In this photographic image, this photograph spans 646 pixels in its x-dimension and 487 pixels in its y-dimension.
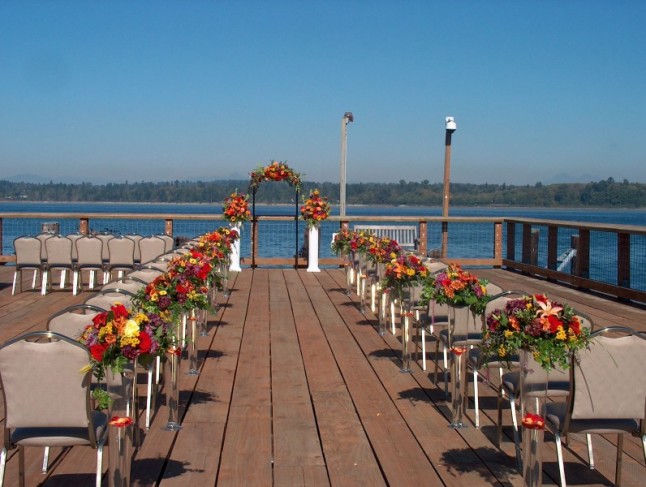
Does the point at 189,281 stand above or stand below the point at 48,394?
above

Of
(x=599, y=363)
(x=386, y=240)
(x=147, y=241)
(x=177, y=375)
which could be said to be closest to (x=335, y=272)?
(x=147, y=241)

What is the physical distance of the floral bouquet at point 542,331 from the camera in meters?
3.58

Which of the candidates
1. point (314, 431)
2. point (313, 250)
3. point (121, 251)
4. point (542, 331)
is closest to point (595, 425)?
point (542, 331)

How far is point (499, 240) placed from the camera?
14.8 meters

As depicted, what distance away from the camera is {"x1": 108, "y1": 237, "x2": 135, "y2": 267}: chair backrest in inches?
421

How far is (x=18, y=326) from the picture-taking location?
26.8 feet

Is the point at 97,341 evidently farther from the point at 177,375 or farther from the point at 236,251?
the point at 236,251

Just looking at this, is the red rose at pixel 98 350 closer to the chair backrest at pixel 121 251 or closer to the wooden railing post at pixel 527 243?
the chair backrest at pixel 121 251

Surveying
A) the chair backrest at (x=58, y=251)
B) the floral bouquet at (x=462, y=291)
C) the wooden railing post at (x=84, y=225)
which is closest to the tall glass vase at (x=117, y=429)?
the floral bouquet at (x=462, y=291)

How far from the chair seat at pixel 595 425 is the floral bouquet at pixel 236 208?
31.3 feet

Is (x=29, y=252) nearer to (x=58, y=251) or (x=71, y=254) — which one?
(x=58, y=251)

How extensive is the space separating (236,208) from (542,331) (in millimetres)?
9816

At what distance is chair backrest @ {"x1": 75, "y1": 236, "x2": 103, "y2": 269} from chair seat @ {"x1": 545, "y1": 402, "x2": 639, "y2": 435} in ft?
25.7

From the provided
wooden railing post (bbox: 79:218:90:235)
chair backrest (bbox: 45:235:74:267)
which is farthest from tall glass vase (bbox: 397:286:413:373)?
wooden railing post (bbox: 79:218:90:235)
